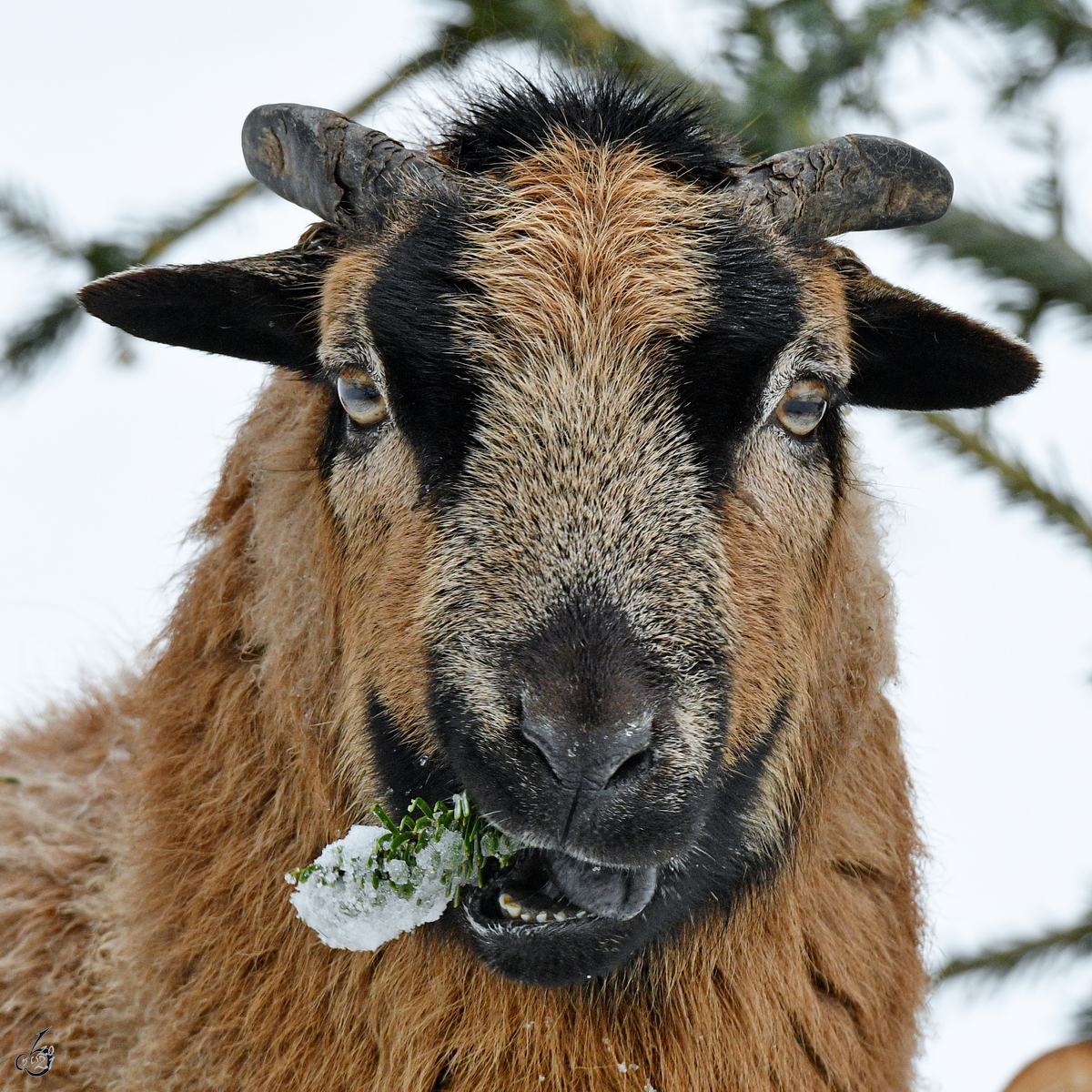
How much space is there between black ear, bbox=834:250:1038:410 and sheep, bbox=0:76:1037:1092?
14 mm

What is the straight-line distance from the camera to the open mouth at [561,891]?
3330 millimetres

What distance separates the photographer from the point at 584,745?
3031 mm

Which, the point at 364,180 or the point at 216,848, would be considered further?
the point at 216,848

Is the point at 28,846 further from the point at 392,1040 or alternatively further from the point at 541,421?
the point at 541,421

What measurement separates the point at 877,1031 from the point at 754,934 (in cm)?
74

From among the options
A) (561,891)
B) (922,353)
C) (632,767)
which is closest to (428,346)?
(632,767)

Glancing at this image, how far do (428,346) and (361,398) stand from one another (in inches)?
15.5

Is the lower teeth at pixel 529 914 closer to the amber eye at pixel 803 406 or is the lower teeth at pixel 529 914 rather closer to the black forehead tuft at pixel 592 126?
the amber eye at pixel 803 406

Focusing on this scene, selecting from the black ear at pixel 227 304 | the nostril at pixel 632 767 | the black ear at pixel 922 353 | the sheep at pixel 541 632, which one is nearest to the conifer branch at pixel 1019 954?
the sheep at pixel 541 632

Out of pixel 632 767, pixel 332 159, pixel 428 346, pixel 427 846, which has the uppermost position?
pixel 332 159

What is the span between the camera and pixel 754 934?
427cm

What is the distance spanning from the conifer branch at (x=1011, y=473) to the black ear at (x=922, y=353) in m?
0.90

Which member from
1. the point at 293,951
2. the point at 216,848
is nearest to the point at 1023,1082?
the point at 293,951

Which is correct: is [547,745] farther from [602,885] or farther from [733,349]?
[733,349]
